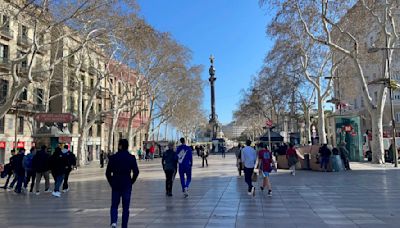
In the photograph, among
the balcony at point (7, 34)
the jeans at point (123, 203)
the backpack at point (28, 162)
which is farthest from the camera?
the balcony at point (7, 34)

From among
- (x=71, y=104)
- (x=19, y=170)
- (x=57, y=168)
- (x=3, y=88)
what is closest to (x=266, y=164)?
(x=57, y=168)

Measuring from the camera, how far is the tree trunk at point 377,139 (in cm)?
2497

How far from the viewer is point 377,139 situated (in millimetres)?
25031

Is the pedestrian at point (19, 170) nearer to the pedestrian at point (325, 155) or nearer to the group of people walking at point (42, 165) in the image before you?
the group of people walking at point (42, 165)

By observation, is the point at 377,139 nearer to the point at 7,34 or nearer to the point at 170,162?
the point at 170,162

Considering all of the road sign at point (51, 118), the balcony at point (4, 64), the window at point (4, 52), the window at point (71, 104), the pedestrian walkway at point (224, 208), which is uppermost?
the window at point (4, 52)

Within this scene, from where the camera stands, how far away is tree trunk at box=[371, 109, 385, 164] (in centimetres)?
2497

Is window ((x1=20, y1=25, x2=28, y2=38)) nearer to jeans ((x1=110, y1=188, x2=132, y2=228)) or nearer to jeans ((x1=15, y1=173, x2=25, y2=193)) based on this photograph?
jeans ((x1=15, y1=173, x2=25, y2=193))

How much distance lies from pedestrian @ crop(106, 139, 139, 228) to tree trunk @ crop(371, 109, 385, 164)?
2250cm

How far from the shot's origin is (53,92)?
4619 cm

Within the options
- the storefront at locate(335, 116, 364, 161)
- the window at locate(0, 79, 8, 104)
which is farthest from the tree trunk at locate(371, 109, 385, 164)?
the window at locate(0, 79, 8, 104)

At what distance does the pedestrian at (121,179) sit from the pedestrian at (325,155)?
15.8m

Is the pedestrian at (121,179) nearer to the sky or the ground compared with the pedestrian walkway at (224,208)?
nearer to the sky

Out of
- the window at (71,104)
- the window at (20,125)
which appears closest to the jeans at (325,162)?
the window at (20,125)
